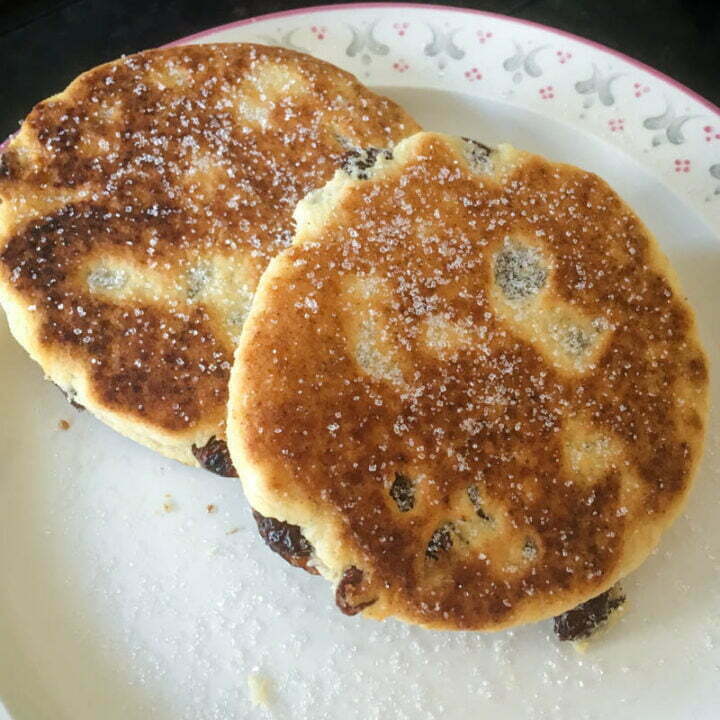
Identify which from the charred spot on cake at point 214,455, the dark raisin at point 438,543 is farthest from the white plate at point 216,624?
the dark raisin at point 438,543

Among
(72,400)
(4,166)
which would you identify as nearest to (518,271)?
(72,400)

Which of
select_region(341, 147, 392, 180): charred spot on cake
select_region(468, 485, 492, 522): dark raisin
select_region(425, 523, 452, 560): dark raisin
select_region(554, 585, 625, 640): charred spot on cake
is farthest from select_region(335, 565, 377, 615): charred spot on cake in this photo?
select_region(341, 147, 392, 180): charred spot on cake

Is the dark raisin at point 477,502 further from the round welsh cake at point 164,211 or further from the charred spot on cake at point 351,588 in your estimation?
the round welsh cake at point 164,211

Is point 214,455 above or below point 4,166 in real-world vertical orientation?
below

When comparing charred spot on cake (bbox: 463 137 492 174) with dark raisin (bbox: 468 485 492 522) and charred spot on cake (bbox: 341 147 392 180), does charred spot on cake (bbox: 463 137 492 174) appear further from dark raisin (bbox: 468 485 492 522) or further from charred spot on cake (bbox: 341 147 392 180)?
dark raisin (bbox: 468 485 492 522)

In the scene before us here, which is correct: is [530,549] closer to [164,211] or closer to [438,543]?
[438,543]

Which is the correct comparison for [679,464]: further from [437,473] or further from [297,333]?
[297,333]
